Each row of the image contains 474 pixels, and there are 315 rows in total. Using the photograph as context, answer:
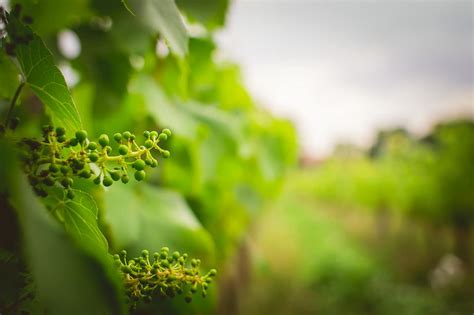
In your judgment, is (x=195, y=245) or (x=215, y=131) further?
(x=215, y=131)

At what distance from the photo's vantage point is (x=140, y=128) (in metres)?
1.92

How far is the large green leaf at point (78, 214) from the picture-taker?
1.95 feet

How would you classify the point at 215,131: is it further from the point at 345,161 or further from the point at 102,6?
the point at 345,161

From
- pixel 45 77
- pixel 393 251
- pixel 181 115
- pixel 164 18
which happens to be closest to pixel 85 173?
pixel 45 77

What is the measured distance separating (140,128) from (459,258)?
62.7ft

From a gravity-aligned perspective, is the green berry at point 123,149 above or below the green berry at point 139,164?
above

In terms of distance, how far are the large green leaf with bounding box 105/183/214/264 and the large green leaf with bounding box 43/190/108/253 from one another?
74 centimetres

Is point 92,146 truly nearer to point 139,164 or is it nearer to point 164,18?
point 139,164

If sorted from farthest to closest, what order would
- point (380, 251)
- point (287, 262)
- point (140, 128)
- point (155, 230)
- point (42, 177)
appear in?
1. point (380, 251)
2. point (287, 262)
3. point (140, 128)
4. point (155, 230)
5. point (42, 177)

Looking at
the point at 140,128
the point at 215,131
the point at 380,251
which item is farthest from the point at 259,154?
the point at 380,251

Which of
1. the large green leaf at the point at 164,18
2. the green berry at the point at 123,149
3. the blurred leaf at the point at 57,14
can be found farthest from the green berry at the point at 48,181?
the blurred leaf at the point at 57,14

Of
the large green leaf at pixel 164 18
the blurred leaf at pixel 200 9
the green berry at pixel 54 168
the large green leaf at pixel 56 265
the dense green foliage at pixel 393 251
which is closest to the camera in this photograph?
the large green leaf at pixel 56 265

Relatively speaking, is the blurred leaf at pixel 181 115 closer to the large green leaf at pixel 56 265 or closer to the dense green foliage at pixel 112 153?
the dense green foliage at pixel 112 153

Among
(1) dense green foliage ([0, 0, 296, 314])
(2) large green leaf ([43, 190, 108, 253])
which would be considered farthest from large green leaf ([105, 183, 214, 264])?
(2) large green leaf ([43, 190, 108, 253])
